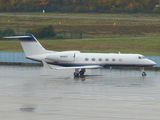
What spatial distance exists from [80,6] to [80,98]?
361 feet

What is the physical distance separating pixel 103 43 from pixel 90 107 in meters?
64.7

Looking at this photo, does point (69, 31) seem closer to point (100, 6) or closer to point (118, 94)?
point (100, 6)

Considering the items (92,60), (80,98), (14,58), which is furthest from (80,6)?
(80,98)

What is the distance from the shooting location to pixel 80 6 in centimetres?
13638

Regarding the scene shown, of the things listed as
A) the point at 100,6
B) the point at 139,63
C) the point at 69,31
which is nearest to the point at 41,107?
the point at 139,63

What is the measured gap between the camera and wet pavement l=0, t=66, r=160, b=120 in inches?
859

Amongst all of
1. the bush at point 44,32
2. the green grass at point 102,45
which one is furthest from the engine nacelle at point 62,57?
the bush at point 44,32

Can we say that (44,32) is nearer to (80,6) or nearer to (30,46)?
(80,6)

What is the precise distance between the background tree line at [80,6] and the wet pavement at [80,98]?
91.3 meters

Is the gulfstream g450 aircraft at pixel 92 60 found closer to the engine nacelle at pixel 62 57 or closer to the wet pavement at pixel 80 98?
the engine nacelle at pixel 62 57

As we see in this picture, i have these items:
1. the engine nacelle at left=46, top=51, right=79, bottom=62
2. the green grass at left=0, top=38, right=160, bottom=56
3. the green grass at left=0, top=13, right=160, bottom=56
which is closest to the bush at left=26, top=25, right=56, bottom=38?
the green grass at left=0, top=13, right=160, bottom=56

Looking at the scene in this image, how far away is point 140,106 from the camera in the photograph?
24562mm

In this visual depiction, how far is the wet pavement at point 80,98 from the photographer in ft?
71.6

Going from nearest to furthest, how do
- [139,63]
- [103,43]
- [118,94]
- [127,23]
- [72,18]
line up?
1. [118,94]
2. [139,63]
3. [103,43]
4. [127,23]
5. [72,18]
